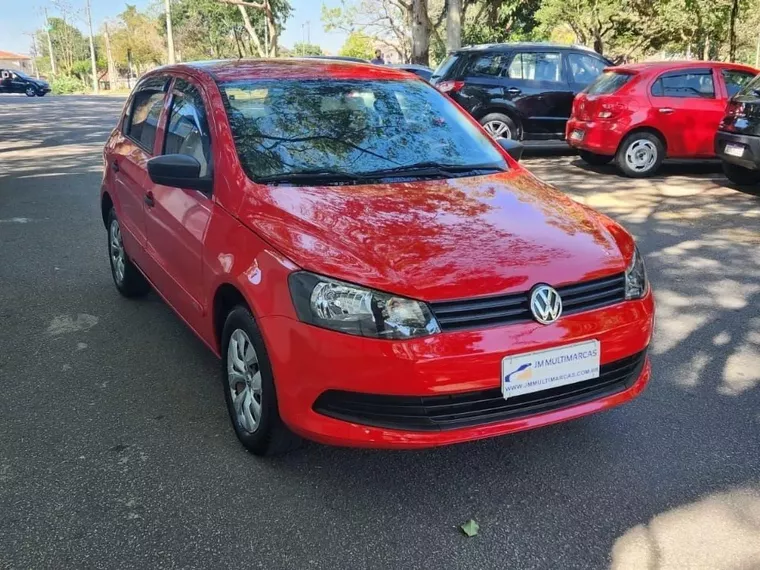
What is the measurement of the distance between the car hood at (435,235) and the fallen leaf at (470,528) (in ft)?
2.84

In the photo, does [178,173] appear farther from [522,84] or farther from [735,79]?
[522,84]

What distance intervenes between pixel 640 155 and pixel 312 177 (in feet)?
25.5

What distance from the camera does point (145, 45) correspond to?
64.2 metres

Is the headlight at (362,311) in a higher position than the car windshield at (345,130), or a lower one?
lower

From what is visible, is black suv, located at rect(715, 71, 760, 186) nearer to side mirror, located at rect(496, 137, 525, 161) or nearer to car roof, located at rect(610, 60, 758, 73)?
car roof, located at rect(610, 60, 758, 73)

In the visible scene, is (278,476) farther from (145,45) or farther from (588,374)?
(145,45)

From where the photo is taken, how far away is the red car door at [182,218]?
137 inches

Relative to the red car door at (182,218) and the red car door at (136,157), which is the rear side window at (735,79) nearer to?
the red car door at (136,157)

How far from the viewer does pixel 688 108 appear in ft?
31.9

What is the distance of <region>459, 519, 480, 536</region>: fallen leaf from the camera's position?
264 cm

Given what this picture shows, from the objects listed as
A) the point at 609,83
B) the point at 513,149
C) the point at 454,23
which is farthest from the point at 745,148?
A: the point at 454,23

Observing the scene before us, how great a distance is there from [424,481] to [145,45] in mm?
68683

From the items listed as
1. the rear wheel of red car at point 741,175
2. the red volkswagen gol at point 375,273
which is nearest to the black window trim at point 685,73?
the rear wheel of red car at point 741,175

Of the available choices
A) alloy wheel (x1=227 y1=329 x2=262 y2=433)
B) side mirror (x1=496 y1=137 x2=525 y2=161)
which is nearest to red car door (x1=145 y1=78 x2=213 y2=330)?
alloy wheel (x1=227 y1=329 x2=262 y2=433)
